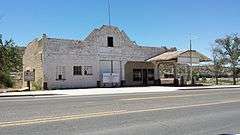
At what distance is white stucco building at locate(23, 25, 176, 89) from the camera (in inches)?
1687

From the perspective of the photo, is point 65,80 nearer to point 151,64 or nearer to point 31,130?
point 151,64

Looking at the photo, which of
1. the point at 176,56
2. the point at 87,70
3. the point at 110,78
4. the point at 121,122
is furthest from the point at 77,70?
the point at 121,122

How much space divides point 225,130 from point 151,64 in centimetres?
4231

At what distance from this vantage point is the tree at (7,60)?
1753 inches

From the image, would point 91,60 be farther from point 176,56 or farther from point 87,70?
point 176,56

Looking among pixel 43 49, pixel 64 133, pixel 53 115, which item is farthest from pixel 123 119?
pixel 43 49

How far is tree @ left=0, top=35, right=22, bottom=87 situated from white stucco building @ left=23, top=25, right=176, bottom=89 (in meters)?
1.63

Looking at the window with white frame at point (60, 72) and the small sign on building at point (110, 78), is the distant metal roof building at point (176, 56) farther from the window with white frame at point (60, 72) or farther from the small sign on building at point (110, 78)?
the window with white frame at point (60, 72)

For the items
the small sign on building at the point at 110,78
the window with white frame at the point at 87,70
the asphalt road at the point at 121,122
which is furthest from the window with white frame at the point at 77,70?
the asphalt road at the point at 121,122

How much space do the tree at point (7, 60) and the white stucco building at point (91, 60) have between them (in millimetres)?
1634

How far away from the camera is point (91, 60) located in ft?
151

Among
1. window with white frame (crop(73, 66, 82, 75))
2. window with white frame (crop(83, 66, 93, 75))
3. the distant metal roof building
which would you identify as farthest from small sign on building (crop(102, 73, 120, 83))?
the distant metal roof building

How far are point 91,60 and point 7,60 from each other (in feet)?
28.6

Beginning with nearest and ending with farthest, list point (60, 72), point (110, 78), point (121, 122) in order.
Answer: point (121, 122) < point (60, 72) < point (110, 78)
